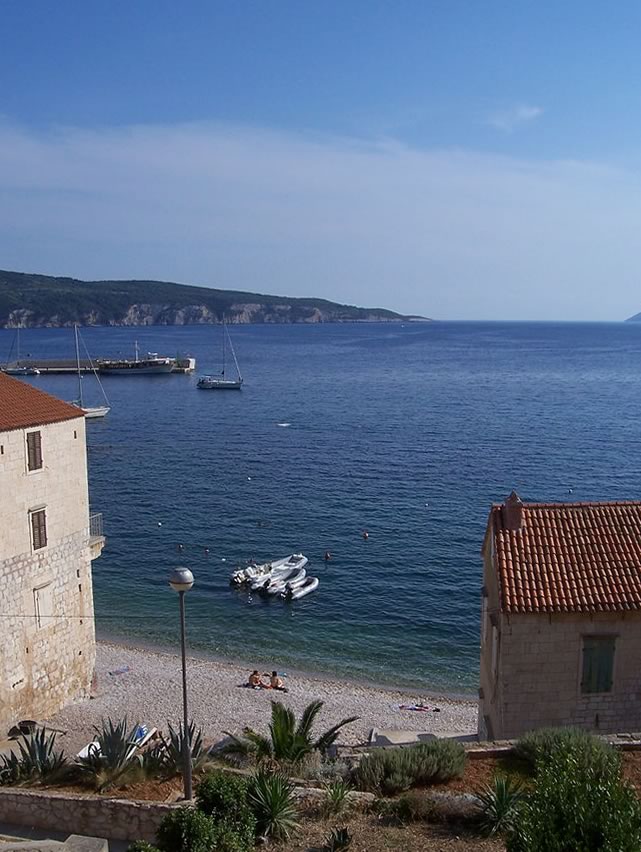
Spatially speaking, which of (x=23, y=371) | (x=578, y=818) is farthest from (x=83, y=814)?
(x=23, y=371)

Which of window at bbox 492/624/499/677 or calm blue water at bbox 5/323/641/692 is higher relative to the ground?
window at bbox 492/624/499/677

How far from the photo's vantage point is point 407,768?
547 inches

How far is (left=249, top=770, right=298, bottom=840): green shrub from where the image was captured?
1192 centimetres

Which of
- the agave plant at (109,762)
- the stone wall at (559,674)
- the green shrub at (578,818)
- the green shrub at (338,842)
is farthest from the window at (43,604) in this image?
the green shrub at (578,818)

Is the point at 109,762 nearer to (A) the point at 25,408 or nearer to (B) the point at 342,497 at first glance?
(A) the point at 25,408

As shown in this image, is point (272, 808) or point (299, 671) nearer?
point (272, 808)

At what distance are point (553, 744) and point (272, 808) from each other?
545 centimetres

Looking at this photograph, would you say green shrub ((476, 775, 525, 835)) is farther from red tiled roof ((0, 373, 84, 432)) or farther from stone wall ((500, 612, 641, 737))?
red tiled roof ((0, 373, 84, 432))

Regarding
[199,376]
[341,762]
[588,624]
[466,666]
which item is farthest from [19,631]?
[199,376]

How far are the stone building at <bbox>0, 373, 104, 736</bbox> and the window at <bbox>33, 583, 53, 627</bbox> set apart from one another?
0.03m

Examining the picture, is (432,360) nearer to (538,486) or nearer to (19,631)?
(538,486)

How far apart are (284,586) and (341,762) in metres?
26.4

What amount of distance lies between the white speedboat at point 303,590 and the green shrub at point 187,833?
29350mm

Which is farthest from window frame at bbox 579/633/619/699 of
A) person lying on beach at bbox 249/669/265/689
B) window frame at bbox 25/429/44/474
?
window frame at bbox 25/429/44/474
